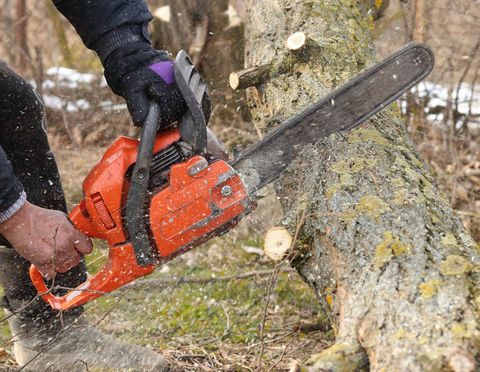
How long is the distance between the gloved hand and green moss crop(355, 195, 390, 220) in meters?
0.71

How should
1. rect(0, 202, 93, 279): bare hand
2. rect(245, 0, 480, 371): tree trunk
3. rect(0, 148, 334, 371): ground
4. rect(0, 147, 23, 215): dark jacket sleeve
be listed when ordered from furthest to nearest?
rect(0, 148, 334, 371): ground → rect(0, 202, 93, 279): bare hand → rect(0, 147, 23, 215): dark jacket sleeve → rect(245, 0, 480, 371): tree trunk

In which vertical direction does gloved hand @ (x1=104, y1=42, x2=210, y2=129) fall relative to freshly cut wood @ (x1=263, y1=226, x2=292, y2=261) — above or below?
above

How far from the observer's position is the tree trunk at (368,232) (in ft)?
5.37

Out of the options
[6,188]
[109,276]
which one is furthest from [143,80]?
[109,276]

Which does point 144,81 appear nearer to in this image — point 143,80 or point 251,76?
point 143,80

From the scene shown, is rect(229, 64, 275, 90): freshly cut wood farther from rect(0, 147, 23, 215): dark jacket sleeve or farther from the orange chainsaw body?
rect(0, 147, 23, 215): dark jacket sleeve

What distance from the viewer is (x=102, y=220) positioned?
2383 mm

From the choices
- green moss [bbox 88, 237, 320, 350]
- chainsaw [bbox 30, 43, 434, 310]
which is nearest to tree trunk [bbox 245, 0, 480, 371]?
chainsaw [bbox 30, 43, 434, 310]

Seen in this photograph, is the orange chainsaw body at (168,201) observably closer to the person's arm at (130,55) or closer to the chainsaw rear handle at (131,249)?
the chainsaw rear handle at (131,249)

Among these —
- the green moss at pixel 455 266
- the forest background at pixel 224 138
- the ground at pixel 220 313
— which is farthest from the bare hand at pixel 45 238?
the green moss at pixel 455 266

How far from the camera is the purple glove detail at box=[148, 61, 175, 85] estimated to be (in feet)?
7.79

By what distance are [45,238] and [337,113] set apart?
1.29 meters

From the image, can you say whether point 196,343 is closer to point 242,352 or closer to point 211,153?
point 242,352

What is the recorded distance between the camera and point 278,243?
2.33 meters
